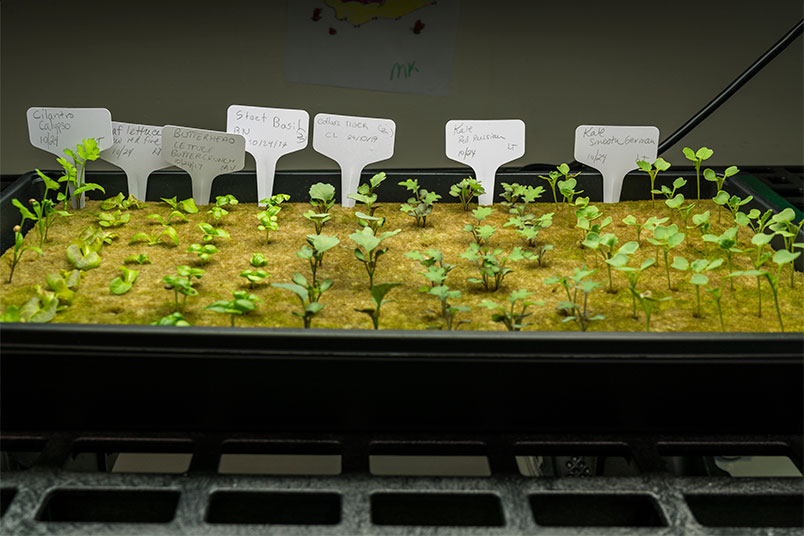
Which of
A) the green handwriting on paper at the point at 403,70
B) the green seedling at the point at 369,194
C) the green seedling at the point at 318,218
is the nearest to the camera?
the green seedling at the point at 318,218

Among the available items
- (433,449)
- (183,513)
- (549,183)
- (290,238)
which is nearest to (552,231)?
(549,183)

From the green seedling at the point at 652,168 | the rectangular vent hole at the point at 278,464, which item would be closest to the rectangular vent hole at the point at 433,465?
the rectangular vent hole at the point at 278,464

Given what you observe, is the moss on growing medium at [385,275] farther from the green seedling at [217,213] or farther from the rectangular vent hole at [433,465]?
the rectangular vent hole at [433,465]

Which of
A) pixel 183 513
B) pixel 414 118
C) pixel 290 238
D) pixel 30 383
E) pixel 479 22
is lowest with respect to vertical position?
pixel 183 513

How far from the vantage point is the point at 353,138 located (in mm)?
1316

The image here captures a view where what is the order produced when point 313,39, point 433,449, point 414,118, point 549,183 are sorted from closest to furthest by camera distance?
point 433,449, point 549,183, point 313,39, point 414,118

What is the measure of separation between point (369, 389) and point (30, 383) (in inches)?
13.5

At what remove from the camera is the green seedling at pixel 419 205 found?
1259 mm

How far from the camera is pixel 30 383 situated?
2.46 feet

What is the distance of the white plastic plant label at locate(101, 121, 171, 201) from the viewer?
1.29 m

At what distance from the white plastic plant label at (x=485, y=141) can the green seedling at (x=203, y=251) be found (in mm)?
465

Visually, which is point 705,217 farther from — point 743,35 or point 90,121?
point 90,121

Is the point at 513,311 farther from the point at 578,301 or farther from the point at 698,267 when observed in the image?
the point at 698,267

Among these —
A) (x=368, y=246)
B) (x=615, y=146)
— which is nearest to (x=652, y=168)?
(x=615, y=146)
